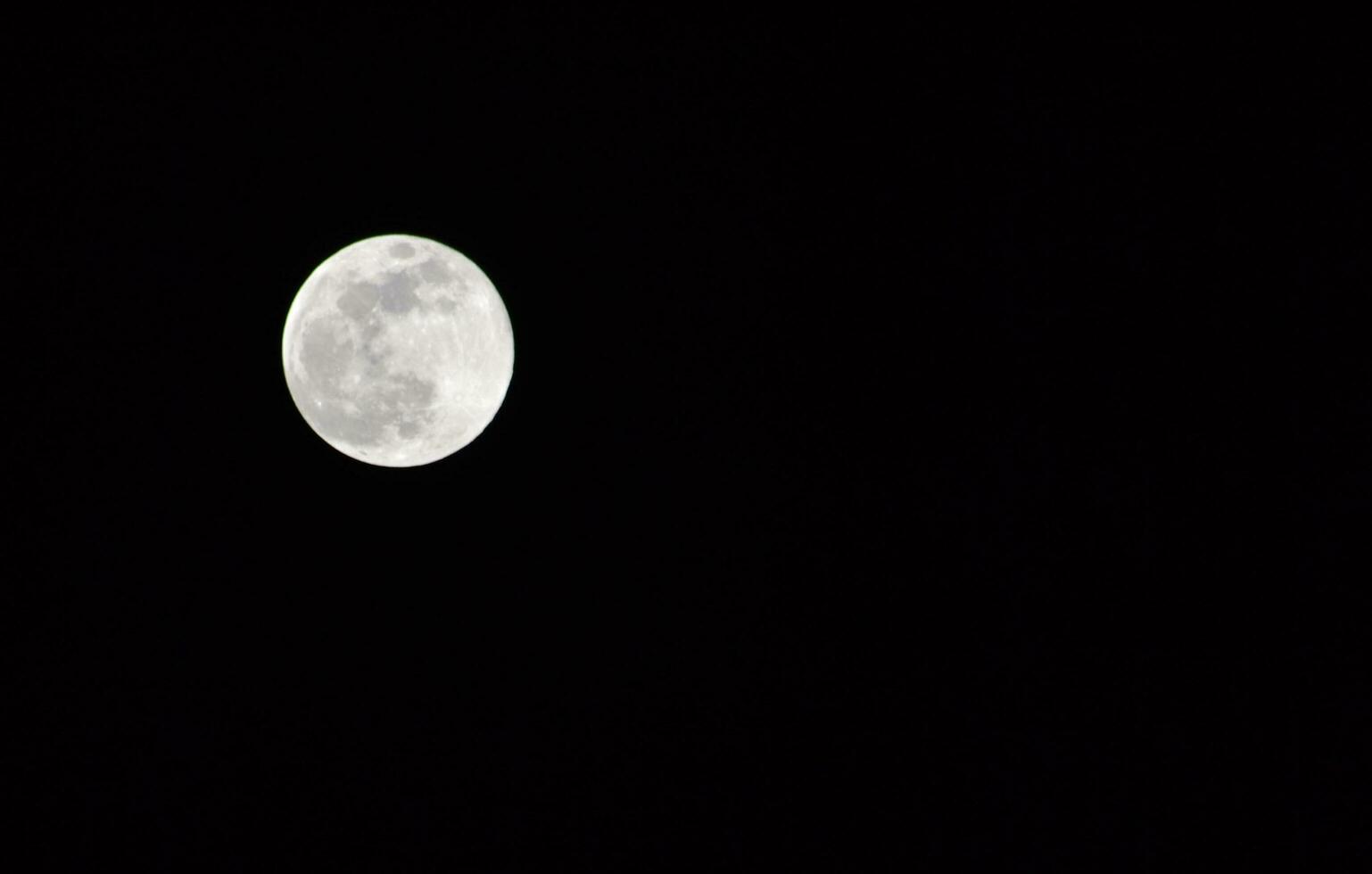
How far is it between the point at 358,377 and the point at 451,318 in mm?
540

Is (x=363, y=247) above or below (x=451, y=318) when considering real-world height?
above

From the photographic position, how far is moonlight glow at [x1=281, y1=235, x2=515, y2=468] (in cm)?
486

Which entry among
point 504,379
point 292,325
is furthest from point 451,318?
point 292,325

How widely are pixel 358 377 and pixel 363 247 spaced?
0.75m

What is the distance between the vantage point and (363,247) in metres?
5.14

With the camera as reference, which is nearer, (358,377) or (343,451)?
(358,377)

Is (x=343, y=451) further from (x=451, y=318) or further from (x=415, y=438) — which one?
(x=451, y=318)

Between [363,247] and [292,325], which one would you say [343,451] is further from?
[363,247]

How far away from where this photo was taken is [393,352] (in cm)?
484

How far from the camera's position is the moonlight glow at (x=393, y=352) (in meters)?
4.86

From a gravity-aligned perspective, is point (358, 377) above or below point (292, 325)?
below

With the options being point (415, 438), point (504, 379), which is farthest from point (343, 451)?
point (504, 379)

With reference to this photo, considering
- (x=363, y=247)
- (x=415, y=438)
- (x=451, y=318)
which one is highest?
(x=363, y=247)

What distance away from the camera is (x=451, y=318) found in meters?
5.03
